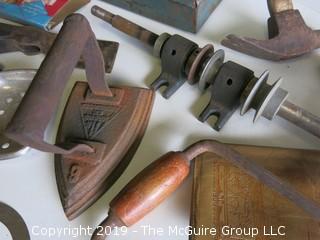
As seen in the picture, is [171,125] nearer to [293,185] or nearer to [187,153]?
[187,153]

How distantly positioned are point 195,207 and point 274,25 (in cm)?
37

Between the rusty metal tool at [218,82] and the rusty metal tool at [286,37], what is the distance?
8cm

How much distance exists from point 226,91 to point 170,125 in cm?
11

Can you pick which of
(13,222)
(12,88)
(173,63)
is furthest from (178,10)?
(13,222)

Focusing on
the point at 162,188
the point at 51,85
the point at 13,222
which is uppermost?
the point at 51,85

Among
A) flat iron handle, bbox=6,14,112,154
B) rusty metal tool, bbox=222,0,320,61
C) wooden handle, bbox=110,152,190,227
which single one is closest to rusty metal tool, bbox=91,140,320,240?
wooden handle, bbox=110,152,190,227

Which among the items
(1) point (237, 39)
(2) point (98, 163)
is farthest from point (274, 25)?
(2) point (98, 163)

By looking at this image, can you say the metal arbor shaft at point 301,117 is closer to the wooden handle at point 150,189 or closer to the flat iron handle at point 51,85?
the wooden handle at point 150,189

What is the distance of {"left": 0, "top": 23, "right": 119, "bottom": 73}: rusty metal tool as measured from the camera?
2.35ft

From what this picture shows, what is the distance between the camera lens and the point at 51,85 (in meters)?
0.45

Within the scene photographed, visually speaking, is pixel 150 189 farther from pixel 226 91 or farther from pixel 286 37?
pixel 286 37

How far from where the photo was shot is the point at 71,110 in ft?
2.06

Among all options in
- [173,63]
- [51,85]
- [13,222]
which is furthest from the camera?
[173,63]

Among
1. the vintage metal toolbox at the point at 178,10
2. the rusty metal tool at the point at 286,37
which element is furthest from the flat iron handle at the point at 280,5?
the vintage metal toolbox at the point at 178,10
